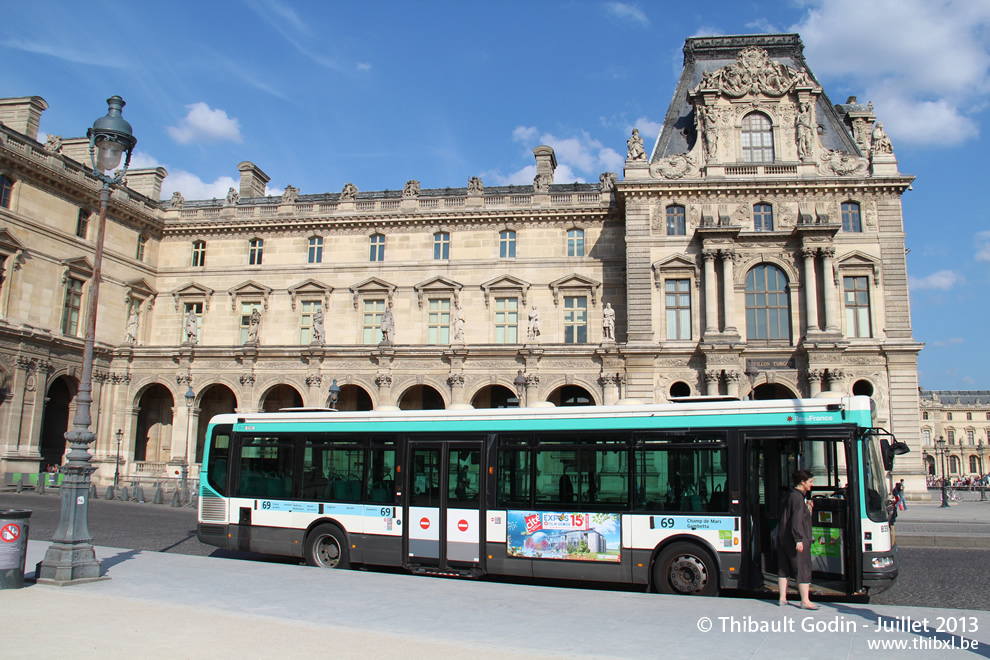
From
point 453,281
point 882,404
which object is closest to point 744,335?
point 882,404

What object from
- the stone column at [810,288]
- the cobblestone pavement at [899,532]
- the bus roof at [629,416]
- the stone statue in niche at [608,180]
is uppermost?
the stone statue in niche at [608,180]

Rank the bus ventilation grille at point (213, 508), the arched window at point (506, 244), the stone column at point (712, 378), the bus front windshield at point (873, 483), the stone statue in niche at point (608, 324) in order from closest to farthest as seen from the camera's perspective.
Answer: the bus front windshield at point (873, 483) < the bus ventilation grille at point (213, 508) < the stone column at point (712, 378) < the stone statue in niche at point (608, 324) < the arched window at point (506, 244)

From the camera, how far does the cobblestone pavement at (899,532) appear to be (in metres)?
12.7

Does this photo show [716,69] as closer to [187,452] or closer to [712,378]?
[712,378]

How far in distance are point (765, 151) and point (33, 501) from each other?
114 feet

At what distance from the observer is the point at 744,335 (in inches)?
1341

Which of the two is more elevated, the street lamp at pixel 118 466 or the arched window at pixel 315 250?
the arched window at pixel 315 250

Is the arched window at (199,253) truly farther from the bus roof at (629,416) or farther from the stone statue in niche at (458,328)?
the bus roof at (629,416)

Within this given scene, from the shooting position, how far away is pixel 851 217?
34656 millimetres

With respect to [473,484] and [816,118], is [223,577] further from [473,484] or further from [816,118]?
[816,118]

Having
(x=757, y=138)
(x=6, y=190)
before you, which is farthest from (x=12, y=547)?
(x=757, y=138)

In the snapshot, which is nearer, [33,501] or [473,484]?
[473,484]

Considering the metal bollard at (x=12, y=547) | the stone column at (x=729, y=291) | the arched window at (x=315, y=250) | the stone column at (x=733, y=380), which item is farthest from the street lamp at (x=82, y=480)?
the arched window at (x=315, y=250)

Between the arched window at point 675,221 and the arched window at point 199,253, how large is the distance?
86.9 feet
